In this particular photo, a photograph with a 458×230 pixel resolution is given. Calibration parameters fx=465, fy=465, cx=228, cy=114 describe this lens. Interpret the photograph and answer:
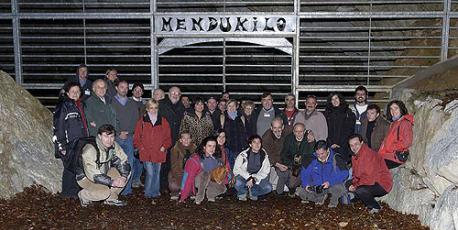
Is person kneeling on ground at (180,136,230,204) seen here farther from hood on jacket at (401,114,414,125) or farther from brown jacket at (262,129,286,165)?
hood on jacket at (401,114,414,125)

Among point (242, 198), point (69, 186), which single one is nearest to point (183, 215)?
point (242, 198)

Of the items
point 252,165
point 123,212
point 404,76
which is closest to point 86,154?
point 123,212

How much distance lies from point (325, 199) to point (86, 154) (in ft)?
12.1

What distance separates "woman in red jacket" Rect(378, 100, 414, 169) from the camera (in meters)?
6.77

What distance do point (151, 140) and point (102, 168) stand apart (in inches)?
38.3

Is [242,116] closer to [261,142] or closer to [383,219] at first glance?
[261,142]

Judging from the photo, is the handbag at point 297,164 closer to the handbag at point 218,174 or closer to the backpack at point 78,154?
the handbag at point 218,174

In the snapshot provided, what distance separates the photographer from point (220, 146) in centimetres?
736

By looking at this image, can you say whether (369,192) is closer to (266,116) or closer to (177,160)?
(266,116)

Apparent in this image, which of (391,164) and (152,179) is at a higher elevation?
(391,164)

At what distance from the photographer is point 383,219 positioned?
639 cm

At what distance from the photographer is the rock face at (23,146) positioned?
686 centimetres

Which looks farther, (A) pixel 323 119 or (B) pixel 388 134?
(A) pixel 323 119

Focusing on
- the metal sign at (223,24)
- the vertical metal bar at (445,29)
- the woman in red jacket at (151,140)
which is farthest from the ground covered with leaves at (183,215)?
the vertical metal bar at (445,29)
